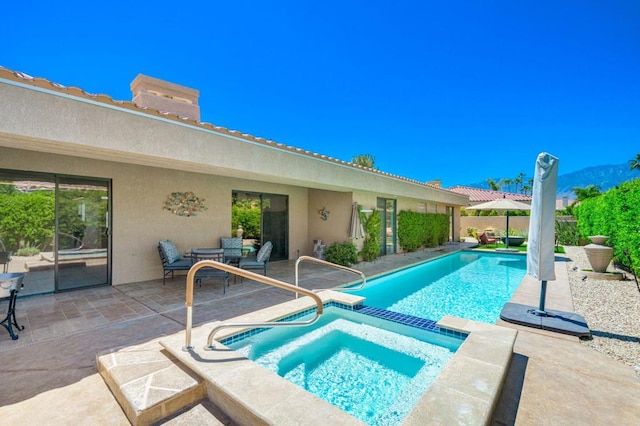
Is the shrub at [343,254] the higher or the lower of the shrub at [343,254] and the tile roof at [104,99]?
the lower

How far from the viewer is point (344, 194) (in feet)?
43.8

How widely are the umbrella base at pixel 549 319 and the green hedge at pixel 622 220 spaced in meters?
4.83

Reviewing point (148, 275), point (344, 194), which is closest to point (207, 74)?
point (344, 194)

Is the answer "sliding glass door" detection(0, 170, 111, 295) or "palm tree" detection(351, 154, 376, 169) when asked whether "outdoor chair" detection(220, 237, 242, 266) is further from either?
"palm tree" detection(351, 154, 376, 169)

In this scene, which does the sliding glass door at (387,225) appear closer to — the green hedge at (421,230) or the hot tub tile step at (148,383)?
the green hedge at (421,230)

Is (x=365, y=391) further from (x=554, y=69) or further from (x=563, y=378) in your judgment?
(x=554, y=69)

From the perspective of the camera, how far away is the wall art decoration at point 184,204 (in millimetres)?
10000

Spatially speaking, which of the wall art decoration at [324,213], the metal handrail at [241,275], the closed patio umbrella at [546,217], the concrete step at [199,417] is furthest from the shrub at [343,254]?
the concrete step at [199,417]

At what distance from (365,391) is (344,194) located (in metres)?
9.69

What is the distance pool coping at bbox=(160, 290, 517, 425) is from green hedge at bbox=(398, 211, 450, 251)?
12897mm

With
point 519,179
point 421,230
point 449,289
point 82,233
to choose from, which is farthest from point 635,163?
point 82,233

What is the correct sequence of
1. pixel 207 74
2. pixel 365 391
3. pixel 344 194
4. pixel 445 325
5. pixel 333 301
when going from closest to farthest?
pixel 365 391, pixel 445 325, pixel 333 301, pixel 344 194, pixel 207 74

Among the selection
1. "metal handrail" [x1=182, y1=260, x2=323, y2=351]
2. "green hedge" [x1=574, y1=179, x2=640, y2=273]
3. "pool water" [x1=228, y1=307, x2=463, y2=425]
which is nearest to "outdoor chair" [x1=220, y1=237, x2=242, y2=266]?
"pool water" [x1=228, y1=307, x2=463, y2=425]

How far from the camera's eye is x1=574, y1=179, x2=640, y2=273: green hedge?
8.62 m
